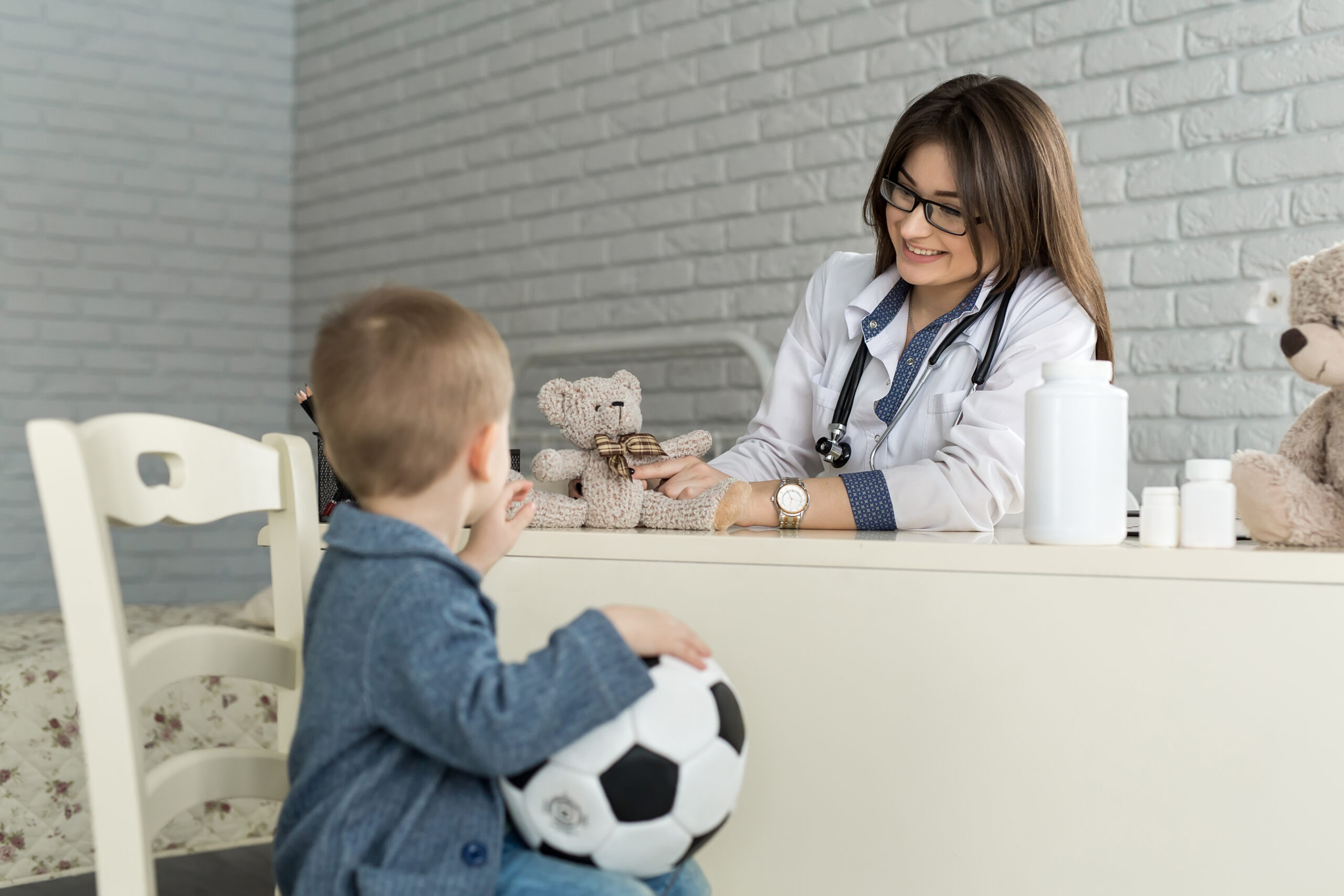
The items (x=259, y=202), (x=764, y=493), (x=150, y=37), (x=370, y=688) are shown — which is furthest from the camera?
(x=259, y=202)

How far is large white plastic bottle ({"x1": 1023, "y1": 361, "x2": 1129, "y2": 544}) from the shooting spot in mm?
975

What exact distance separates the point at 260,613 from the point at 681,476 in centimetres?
166

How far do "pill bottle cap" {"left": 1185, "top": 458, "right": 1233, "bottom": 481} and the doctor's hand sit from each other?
49 cm

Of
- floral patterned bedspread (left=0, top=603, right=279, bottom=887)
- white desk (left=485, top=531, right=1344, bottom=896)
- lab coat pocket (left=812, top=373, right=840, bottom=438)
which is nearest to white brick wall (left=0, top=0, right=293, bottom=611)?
floral patterned bedspread (left=0, top=603, right=279, bottom=887)

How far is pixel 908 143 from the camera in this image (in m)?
1.63

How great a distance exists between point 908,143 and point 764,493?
59 centimetres

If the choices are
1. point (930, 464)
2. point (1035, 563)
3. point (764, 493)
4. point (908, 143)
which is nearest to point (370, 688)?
point (1035, 563)

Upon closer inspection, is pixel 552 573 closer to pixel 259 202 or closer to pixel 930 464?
pixel 930 464

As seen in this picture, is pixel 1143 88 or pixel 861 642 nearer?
pixel 861 642

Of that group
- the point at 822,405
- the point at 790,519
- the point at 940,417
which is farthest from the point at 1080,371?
the point at 822,405

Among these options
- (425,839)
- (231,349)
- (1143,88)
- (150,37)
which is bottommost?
(425,839)

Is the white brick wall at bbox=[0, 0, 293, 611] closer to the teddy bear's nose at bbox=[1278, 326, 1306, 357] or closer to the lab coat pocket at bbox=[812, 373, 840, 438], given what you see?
the lab coat pocket at bbox=[812, 373, 840, 438]

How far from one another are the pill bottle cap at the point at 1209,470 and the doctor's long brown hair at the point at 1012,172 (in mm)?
681

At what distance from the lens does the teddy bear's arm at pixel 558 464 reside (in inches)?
47.8
